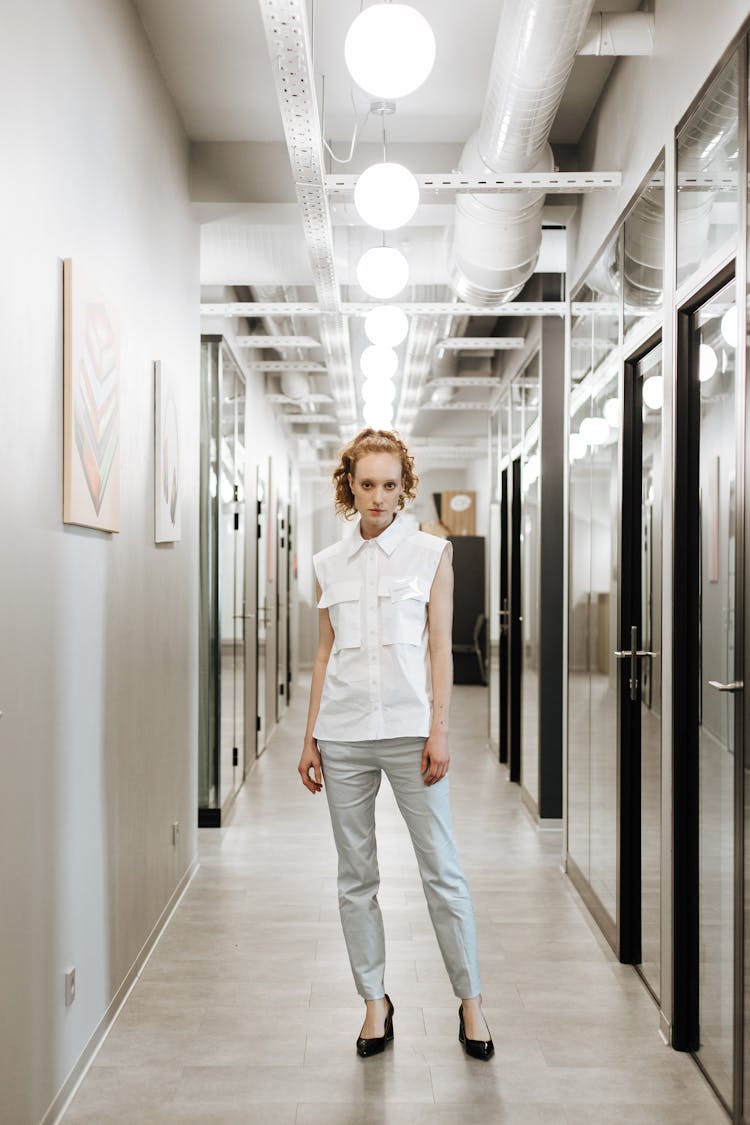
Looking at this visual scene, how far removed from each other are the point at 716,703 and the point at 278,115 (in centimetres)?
297

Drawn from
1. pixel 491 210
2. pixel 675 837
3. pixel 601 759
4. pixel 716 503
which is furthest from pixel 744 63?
pixel 601 759

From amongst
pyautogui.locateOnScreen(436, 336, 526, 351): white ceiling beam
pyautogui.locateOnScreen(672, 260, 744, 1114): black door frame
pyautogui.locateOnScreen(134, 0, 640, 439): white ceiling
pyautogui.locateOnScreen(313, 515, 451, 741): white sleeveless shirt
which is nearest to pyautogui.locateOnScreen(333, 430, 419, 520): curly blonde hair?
pyautogui.locateOnScreen(313, 515, 451, 741): white sleeveless shirt

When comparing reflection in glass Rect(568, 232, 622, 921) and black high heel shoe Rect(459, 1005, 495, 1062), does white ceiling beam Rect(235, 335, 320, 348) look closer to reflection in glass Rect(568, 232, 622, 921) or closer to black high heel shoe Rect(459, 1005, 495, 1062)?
reflection in glass Rect(568, 232, 622, 921)

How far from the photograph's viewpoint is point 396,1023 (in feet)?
9.93

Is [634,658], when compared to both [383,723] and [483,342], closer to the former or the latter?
[383,723]

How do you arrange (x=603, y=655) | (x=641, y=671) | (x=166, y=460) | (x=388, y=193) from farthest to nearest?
(x=603, y=655) → (x=166, y=460) → (x=641, y=671) → (x=388, y=193)

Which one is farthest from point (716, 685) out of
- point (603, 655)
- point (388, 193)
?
point (388, 193)

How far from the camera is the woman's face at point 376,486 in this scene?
2811mm

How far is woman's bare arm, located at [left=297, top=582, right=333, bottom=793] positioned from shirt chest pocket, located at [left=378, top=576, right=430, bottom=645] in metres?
0.20

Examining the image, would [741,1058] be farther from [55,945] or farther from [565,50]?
[565,50]

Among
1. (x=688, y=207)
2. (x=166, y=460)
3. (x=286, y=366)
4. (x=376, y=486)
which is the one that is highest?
(x=286, y=366)

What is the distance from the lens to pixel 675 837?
288 cm

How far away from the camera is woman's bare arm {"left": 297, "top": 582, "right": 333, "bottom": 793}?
2816 mm

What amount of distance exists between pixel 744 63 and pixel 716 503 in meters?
1.03
